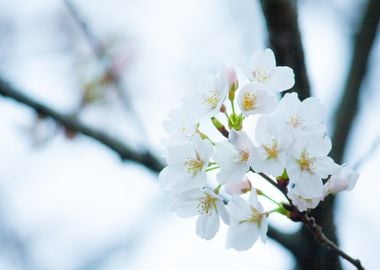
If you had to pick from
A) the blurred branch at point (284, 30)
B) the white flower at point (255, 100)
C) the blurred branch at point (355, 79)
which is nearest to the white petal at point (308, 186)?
the white flower at point (255, 100)

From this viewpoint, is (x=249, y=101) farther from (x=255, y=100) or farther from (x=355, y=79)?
(x=355, y=79)

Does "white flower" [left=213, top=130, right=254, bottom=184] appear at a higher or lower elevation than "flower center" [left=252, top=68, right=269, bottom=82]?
lower

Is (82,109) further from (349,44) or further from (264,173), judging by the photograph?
(264,173)

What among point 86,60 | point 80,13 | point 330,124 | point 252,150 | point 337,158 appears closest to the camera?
point 252,150

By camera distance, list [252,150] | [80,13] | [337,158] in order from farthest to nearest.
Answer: [337,158], [80,13], [252,150]

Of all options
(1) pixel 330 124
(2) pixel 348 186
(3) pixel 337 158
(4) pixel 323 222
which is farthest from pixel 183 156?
(1) pixel 330 124

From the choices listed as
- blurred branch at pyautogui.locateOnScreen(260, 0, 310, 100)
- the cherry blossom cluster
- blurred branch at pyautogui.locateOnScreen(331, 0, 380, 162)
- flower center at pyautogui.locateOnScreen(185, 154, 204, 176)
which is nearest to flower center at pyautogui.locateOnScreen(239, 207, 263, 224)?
the cherry blossom cluster

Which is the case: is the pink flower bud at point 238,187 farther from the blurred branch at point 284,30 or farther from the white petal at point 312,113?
the blurred branch at point 284,30

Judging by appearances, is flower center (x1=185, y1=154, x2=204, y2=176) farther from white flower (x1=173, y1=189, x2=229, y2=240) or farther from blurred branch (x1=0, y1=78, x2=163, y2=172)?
blurred branch (x1=0, y1=78, x2=163, y2=172)
